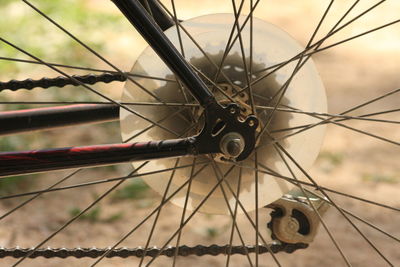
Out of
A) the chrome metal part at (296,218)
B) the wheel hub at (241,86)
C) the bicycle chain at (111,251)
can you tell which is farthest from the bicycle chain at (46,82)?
the chrome metal part at (296,218)

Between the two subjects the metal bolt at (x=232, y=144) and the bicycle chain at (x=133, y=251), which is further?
the bicycle chain at (x=133, y=251)

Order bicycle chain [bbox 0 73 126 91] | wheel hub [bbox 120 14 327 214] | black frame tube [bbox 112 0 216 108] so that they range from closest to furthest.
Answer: black frame tube [bbox 112 0 216 108] → wheel hub [bbox 120 14 327 214] → bicycle chain [bbox 0 73 126 91]

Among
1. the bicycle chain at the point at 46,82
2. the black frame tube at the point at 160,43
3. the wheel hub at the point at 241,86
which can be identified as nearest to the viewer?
the black frame tube at the point at 160,43

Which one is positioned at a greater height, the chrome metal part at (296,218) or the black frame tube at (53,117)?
the black frame tube at (53,117)

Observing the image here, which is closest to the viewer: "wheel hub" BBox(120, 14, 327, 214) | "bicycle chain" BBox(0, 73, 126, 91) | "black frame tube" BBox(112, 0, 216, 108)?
"black frame tube" BBox(112, 0, 216, 108)

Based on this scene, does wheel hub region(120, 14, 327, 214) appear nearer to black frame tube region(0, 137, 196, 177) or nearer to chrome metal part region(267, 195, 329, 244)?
chrome metal part region(267, 195, 329, 244)

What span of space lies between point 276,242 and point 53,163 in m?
0.64

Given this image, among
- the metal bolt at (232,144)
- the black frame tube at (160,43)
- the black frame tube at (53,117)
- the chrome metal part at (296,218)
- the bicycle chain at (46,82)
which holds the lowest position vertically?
the chrome metal part at (296,218)

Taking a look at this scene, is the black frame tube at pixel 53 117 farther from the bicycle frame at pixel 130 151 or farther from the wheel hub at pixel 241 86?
the bicycle frame at pixel 130 151

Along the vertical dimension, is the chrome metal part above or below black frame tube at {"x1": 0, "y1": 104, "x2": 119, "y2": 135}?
below

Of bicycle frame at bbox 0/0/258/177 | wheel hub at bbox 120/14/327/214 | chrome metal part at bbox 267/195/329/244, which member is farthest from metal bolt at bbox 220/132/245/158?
chrome metal part at bbox 267/195/329/244

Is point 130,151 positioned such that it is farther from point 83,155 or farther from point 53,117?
point 53,117

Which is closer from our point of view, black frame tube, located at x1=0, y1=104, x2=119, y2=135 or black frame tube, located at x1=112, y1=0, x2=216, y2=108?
black frame tube, located at x1=112, y1=0, x2=216, y2=108

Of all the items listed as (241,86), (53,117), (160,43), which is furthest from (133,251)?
(160,43)
